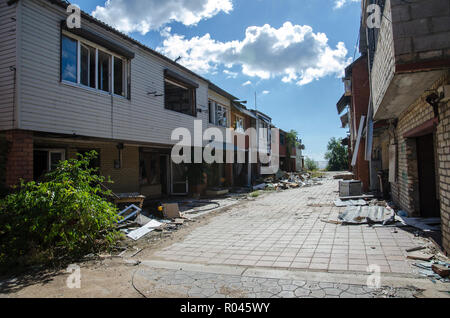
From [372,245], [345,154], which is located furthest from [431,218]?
[345,154]

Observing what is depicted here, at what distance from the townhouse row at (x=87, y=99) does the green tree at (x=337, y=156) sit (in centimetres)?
3839

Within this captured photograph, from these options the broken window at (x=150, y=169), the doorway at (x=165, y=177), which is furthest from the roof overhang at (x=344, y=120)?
the broken window at (x=150, y=169)

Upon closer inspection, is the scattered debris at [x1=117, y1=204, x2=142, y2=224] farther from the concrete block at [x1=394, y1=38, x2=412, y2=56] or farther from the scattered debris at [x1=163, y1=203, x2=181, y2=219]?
the concrete block at [x1=394, y1=38, x2=412, y2=56]

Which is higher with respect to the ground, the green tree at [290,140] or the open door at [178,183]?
the green tree at [290,140]

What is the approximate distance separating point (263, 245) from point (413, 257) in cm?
256

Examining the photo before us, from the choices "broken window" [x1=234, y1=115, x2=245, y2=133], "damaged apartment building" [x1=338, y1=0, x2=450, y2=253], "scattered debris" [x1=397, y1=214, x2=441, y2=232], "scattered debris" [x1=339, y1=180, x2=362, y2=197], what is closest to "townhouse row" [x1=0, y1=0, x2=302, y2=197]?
"broken window" [x1=234, y1=115, x2=245, y2=133]

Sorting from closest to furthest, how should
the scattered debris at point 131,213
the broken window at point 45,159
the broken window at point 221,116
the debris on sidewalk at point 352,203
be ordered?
the scattered debris at point 131,213 → the broken window at point 45,159 → the debris on sidewalk at point 352,203 → the broken window at point 221,116

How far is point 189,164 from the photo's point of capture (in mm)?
14039

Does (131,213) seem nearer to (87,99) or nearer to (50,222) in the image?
(50,222)

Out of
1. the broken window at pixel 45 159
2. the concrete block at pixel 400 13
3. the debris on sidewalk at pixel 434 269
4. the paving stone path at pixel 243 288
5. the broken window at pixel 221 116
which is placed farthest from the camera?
the broken window at pixel 221 116

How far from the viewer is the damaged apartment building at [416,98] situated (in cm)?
386

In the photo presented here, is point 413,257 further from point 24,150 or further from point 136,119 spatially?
point 136,119

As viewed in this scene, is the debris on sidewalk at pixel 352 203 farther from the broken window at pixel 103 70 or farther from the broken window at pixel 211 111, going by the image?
the broken window at pixel 103 70

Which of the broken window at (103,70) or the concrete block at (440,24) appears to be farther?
the broken window at (103,70)
